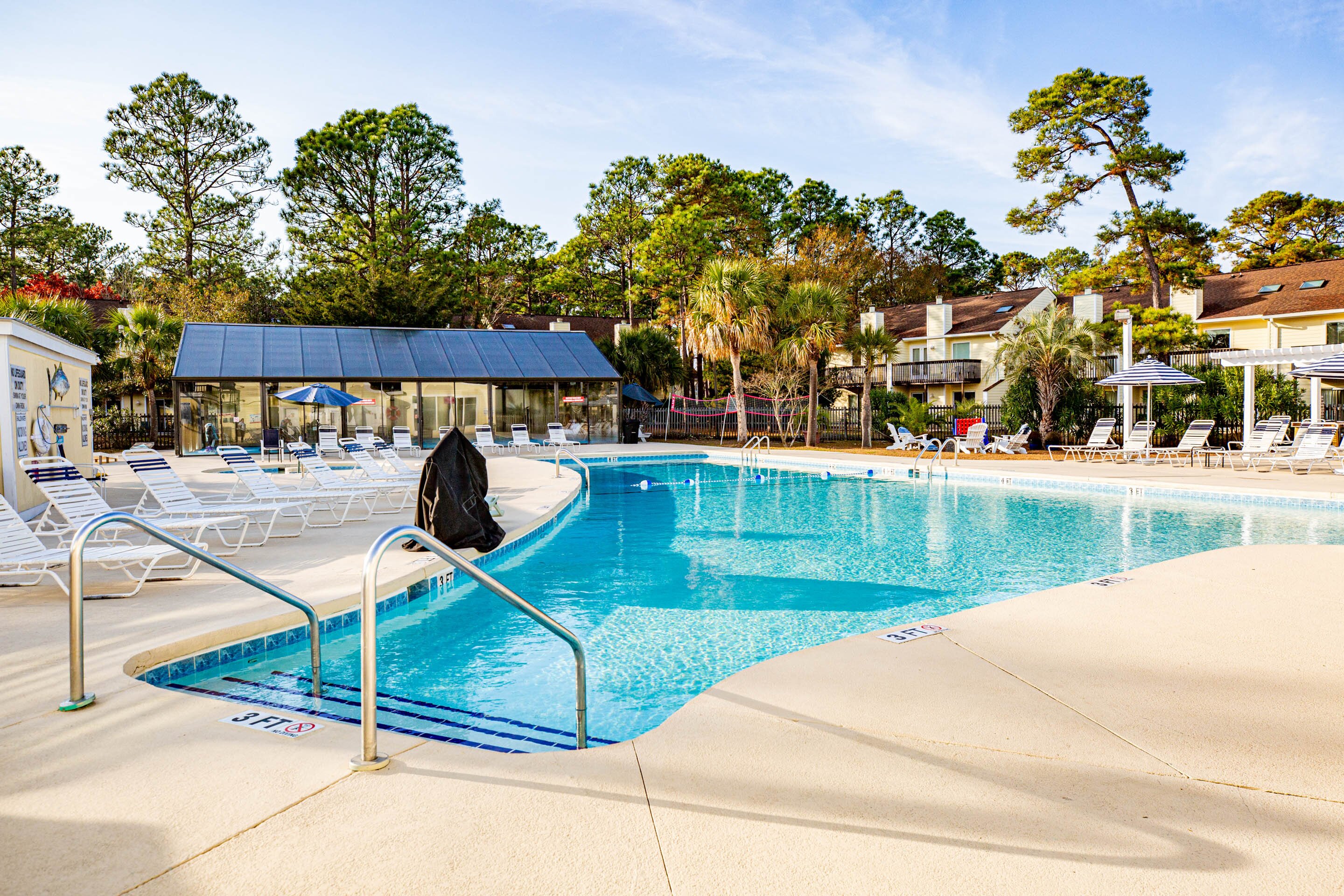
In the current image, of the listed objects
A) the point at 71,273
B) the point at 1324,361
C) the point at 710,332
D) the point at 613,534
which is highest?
the point at 71,273

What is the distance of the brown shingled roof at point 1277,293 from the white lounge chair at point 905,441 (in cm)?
1321

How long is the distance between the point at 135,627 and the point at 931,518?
9.30m

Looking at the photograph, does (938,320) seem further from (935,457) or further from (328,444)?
(328,444)

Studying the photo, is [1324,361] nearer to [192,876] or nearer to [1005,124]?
[1005,124]

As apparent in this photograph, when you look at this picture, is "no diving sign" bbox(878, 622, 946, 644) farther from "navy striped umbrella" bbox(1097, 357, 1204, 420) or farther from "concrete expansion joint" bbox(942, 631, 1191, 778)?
"navy striped umbrella" bbox(1097, 357, 1204, 420)

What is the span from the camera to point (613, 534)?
10.3 m

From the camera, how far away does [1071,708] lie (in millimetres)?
3385

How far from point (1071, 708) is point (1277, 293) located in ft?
103

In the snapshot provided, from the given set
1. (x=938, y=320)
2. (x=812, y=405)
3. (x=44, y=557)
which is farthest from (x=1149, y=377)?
(x=44, y=557)

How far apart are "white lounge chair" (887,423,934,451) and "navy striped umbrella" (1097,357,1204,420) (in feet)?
16.5

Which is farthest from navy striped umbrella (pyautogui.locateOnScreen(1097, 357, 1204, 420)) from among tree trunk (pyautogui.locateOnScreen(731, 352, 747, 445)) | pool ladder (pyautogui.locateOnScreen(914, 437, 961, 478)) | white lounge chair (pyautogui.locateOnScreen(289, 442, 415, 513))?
white lounge chair (pyautogui.locateOnScreen(289, 442, 415, 513))

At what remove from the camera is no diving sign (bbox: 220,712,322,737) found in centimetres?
317

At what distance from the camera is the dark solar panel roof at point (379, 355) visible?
22.2 meters

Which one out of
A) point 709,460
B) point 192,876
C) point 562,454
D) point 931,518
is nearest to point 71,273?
point 562,454
